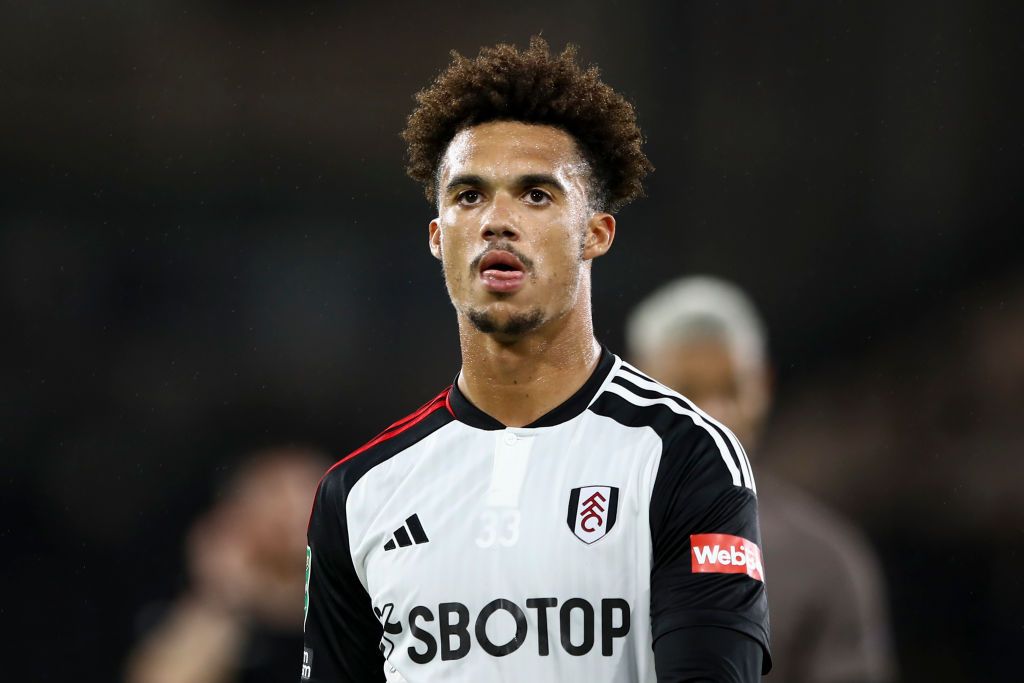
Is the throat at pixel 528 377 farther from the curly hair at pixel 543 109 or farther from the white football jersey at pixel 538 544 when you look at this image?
the curly hair at pixel 543 109

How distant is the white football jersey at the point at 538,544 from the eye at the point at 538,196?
0.35 meters

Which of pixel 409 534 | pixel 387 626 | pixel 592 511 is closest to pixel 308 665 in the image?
pixel 387 626

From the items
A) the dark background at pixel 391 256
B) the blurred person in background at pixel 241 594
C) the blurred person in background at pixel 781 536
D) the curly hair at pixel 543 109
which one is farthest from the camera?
the dark background at pixel 391 256

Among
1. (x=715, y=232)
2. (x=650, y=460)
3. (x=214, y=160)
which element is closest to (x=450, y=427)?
(x=650, y=460)

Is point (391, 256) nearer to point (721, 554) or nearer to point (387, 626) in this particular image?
point (387, 626)

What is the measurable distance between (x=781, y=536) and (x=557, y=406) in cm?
137

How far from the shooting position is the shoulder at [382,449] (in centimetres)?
263

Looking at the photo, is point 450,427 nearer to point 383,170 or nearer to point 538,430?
point 538,430

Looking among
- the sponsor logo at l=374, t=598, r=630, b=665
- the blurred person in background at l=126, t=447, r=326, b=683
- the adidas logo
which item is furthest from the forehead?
the blurred person in background at l=126, t=447, r=326, b=683

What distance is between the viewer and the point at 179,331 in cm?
549

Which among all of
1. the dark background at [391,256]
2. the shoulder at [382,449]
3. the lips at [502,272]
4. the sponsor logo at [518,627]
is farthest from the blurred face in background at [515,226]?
the dark background at [391,256]

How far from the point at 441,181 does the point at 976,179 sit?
3483 mm

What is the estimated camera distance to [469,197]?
8.34 ft

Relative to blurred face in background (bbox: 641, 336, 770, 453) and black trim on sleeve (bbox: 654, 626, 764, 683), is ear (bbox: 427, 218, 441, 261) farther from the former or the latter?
blurred face in background (bbox: 641, 336, 770, 453)
